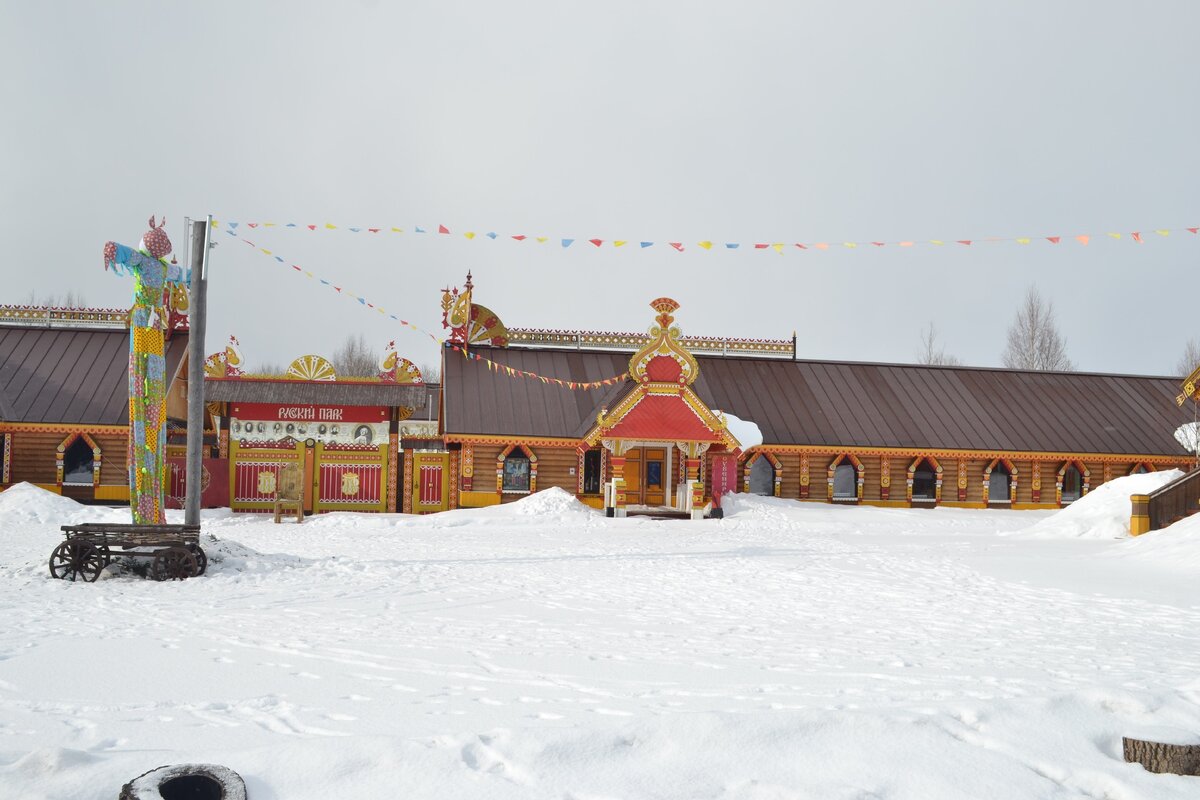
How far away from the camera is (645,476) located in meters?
28.0

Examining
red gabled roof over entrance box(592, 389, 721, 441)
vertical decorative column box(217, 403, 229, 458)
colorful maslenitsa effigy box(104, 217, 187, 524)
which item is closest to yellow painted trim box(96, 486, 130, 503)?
vertical decorative column box(217, 403, 229, 458)

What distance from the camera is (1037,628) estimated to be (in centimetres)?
895

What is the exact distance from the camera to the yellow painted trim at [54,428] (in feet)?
82.5

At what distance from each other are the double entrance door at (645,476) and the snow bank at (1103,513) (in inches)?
→ 435

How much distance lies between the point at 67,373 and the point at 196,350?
660 inches

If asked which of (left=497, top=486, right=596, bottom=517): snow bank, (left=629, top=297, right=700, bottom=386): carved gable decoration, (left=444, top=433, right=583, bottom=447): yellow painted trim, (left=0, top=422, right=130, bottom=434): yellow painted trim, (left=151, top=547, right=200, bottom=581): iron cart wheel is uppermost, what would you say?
(left=629, top=297, right=700, bottom=386): carved gable decoration

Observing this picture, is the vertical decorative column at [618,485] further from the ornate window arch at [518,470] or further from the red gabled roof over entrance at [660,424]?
the ornate window arch at [518,470]

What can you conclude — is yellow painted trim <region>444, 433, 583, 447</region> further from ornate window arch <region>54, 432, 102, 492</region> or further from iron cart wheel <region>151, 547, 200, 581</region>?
iron cart wheel <region>151, 547, 200, 581</region>

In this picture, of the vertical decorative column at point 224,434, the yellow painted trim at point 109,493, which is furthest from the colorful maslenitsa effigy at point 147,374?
the yellow painted trim at point 109,493

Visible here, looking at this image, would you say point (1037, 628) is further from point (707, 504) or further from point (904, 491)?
point (904, 491)

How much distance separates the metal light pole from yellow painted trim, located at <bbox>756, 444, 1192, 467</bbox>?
1767 cm

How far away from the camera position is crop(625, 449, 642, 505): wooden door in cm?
2787

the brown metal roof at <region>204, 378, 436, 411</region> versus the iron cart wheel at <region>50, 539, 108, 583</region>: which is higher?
the brown metal roof at <region>204, 378, 436, 411</region>

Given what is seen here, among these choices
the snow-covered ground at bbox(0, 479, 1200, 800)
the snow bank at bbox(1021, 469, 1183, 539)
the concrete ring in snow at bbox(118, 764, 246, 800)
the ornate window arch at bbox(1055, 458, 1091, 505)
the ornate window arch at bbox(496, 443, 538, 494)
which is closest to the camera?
the concrete ring in snow at bbox(118, 764, 246, 800)
